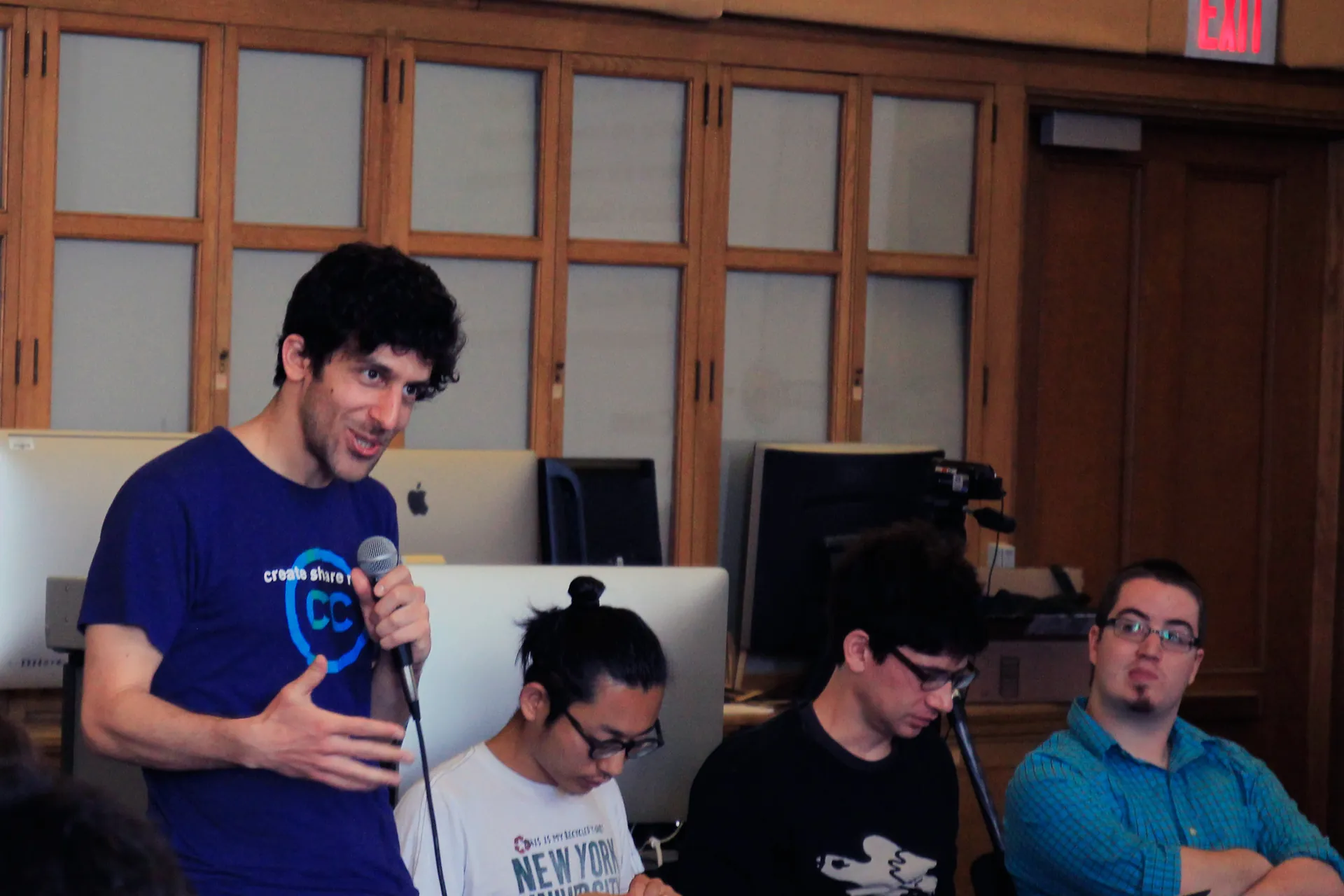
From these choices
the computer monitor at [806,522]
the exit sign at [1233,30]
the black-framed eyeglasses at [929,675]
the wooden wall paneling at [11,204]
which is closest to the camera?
the black-framed eyeglasses at [929,675]

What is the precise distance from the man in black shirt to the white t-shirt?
0.15 m

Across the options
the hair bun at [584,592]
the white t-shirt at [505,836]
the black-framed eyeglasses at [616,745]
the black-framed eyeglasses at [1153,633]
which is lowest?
the white t-shirt at [505,836]

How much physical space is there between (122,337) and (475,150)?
103cm

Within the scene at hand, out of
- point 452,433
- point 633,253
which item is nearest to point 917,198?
point 633,253

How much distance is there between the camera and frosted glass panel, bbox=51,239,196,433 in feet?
12.5

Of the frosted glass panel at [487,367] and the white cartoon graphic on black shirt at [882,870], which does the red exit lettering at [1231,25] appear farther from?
the white cartoon graphic on black shirt at [882,870]

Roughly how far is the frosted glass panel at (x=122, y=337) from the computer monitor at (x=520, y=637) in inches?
85.8

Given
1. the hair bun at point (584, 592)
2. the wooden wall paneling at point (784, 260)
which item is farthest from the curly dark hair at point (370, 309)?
the wooden wall paneling at point (784, 260)

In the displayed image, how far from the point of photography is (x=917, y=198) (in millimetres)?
4465

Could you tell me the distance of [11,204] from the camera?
375 cm

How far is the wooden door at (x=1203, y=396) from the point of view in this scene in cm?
473

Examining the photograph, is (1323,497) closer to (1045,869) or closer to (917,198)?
(917,198)

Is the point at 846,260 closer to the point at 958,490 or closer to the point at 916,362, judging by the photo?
the point at 916,362

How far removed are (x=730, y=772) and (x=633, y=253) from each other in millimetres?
2416
